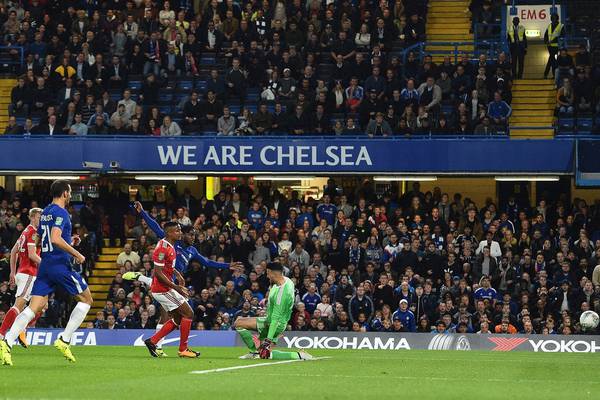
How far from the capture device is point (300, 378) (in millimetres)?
14148

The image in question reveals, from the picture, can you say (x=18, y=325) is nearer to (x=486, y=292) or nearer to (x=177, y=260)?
(x=177, y=260)

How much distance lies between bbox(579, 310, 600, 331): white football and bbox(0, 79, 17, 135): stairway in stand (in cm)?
1705

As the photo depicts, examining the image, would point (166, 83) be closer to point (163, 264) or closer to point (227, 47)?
point (227, 47)

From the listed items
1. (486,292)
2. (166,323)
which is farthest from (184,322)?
(486,292)

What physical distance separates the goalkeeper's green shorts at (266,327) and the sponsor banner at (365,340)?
7.34 metres

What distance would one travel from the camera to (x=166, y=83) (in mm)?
34500

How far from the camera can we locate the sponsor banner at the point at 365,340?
25.2m

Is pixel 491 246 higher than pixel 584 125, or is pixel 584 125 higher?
pixel 584 125

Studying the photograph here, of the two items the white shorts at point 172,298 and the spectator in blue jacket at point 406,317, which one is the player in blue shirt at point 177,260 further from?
the spectator in blue jacket at point 406,317

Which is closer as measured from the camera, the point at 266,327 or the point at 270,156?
the point at 266,327

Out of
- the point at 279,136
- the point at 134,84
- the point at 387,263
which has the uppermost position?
the point at 134,84

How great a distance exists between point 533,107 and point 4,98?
14.9 m

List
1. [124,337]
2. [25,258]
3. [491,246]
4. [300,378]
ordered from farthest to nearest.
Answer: [491,246] < [124,337] < [25,258] < [300,378]

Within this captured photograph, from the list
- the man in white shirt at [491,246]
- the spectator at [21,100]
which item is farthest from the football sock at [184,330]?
the spectator at [21,100]
